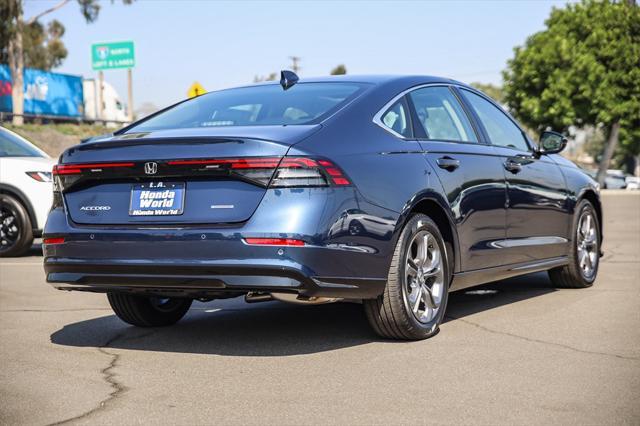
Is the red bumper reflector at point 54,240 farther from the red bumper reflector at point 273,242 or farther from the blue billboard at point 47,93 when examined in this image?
the blue billboard at point 47,93

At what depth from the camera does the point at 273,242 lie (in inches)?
200

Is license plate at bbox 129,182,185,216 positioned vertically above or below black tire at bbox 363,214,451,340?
above

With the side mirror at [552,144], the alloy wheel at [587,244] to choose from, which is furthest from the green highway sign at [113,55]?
the side mirror at [552,144]

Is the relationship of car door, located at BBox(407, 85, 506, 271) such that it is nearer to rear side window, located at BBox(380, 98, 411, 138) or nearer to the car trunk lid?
rear side window, located at BBox(380, 98, 411, 138)

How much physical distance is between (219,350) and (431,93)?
2.24 metres

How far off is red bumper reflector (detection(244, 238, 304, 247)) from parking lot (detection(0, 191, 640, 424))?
2.13 feet

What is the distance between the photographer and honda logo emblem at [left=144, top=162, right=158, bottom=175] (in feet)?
17.6

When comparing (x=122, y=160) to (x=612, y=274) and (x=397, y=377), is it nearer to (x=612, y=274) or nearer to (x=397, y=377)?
(x=397, y=377)

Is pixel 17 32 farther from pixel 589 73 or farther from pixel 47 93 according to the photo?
pixel 589 73

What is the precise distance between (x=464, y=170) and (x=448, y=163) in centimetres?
25

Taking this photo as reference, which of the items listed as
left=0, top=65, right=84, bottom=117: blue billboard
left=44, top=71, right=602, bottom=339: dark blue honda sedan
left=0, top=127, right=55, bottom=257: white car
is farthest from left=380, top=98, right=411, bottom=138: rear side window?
left=0, top=65, right=84, bottom=117: blue billboard

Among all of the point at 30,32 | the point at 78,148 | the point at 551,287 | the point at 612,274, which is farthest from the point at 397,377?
the point at 30,32

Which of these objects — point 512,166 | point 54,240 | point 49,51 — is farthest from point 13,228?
point 49,51

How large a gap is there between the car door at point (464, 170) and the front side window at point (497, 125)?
0.28 metres
